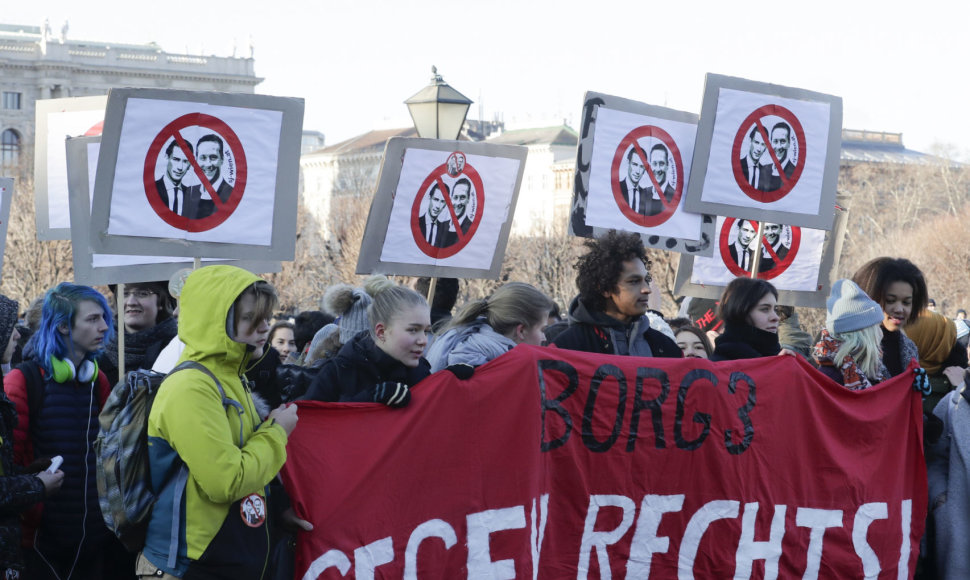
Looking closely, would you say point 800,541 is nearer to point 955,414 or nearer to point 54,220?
point 955,414

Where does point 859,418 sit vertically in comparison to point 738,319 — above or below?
below

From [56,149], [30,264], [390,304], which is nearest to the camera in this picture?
[390,304]

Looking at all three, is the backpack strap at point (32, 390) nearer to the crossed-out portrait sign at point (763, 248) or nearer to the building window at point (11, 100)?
the crossed-out portrait sign at point (763, 248)

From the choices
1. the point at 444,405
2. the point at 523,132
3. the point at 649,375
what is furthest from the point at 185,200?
the point at 523,132

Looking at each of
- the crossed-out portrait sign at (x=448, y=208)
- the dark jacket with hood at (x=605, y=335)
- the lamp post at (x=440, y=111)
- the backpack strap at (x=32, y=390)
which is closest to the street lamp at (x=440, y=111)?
the lamp post at (x=440, y=111)

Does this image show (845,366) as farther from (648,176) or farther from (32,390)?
(32,390)

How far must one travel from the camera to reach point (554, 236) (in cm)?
5228

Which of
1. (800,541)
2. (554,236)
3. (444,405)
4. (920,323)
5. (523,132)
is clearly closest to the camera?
(444,405)

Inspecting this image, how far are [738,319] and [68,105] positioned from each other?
454 centimetres

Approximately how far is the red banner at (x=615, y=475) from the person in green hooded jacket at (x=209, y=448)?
0.62 m

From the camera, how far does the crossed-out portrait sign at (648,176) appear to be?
7.87m

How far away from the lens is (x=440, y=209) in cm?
802

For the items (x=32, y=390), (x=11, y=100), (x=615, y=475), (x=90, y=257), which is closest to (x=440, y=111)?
(x=90, y=257)

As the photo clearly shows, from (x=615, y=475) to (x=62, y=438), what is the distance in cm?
237
